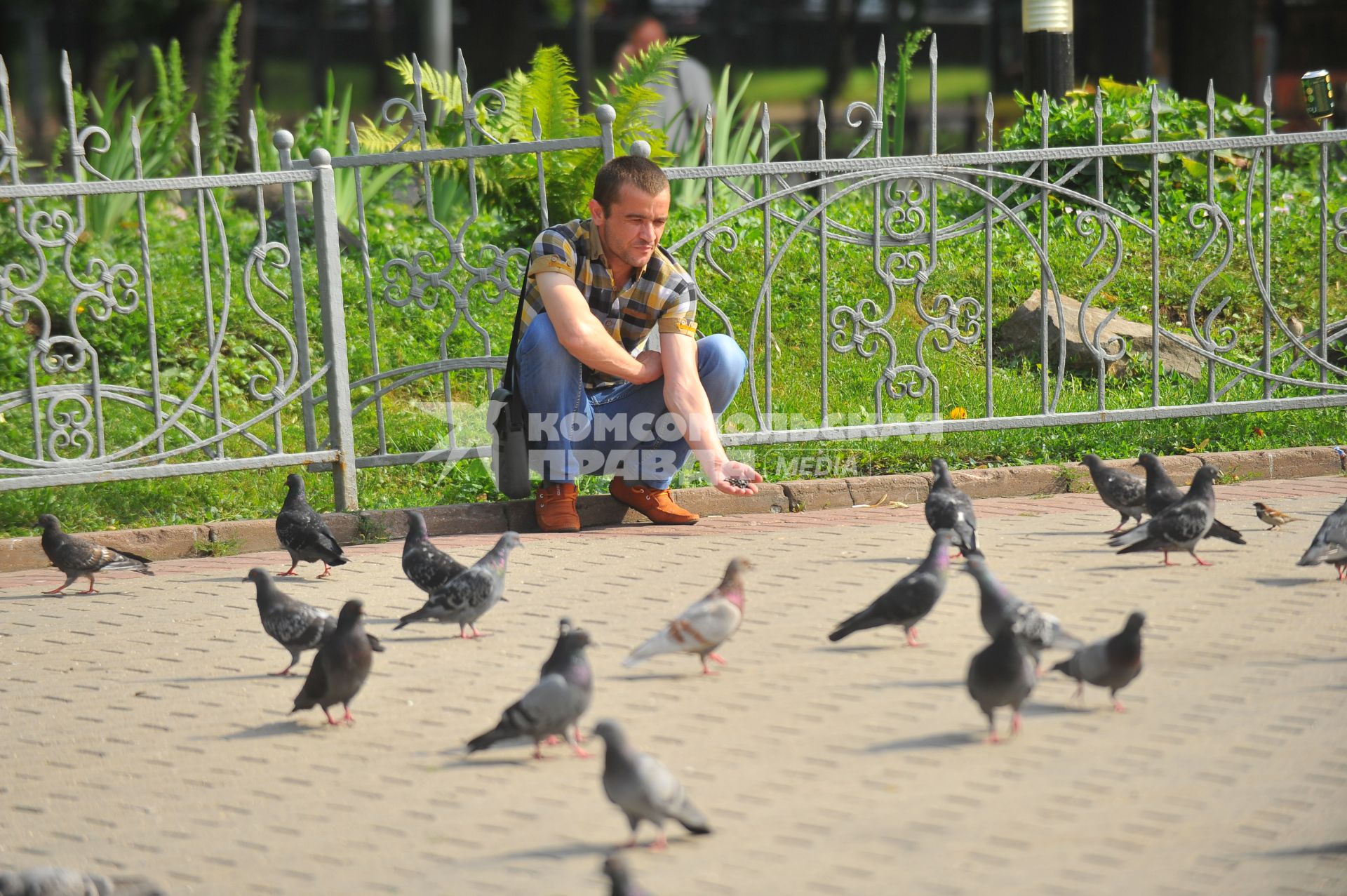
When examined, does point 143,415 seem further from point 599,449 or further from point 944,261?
point 944,261

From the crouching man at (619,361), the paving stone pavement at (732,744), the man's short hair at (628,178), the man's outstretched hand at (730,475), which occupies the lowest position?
the paving stone pavement at (732,744)

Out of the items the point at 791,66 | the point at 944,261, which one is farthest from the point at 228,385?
the point at 791,66

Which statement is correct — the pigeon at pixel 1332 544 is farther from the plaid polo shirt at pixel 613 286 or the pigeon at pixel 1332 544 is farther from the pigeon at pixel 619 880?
the pigeon at pixel 619 880

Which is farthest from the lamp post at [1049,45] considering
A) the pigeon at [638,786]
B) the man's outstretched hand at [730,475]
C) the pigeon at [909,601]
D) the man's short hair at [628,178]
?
the pigeon at [638,786]

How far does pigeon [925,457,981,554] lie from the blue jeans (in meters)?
1.24

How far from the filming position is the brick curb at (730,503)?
7496mm

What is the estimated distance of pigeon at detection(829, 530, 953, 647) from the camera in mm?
5332

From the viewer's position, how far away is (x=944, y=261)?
419 inches

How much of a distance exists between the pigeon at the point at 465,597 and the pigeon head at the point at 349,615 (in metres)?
0.74

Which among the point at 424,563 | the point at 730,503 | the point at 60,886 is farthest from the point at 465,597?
the point at 730,503

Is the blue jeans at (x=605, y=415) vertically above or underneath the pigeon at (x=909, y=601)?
above

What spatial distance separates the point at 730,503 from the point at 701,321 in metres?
2.01

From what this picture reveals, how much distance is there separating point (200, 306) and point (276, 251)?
10.1ft

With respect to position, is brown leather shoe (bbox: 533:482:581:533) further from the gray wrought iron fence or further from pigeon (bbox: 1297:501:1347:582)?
pigeon (bbox: 1297:501:1347:582)
